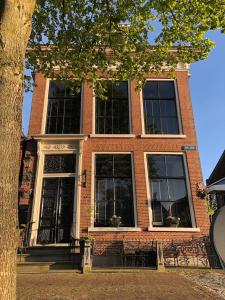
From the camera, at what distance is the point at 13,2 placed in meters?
3.86

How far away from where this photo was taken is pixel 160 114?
13.9 meters

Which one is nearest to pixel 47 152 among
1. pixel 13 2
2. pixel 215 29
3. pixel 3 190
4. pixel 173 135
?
pixel 173 135

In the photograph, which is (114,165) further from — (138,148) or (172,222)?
(172,222)

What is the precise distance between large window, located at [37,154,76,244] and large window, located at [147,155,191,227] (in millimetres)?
3412

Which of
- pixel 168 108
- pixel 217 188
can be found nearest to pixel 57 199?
pixel 168 108

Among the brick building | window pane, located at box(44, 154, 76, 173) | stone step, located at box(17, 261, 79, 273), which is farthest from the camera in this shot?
window pane, located at box(44, 154, 76, 173)

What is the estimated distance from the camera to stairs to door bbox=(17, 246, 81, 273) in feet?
29.1

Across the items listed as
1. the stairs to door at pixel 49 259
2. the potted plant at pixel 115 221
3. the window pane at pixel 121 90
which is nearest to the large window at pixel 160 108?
the window pane at pixel 121 90

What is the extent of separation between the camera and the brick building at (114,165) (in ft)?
38.4

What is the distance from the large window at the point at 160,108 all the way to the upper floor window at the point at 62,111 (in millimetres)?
3278

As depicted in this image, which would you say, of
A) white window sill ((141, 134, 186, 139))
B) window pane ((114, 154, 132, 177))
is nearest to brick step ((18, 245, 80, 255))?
window pane ((114, 154, 132, 177))

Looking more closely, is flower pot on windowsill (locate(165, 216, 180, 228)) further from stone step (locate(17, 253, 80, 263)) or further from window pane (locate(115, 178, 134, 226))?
stone step (locate(17, 253, 80, 263))

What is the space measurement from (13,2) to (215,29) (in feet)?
24.1

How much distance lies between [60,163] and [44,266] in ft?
16.0
